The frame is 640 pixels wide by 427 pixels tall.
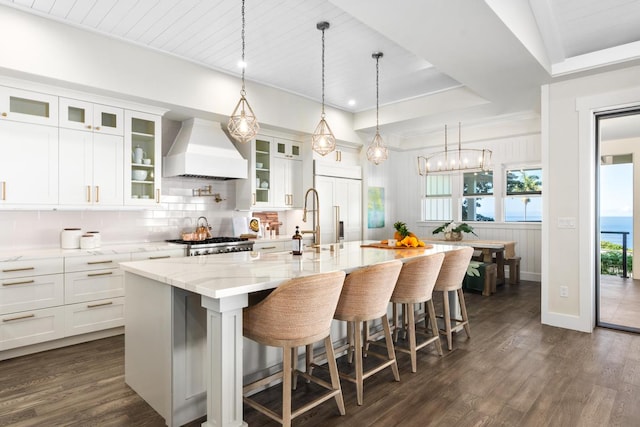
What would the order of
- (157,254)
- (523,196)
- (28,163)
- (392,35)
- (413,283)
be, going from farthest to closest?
(523,196) → (157,254) → (28,163) → (392,35) → (413,283)

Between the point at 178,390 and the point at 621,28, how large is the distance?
4610 mm

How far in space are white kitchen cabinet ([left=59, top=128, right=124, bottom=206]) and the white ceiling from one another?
3.43 ft

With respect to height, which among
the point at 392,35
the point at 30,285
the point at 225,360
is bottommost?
the point at 225,360

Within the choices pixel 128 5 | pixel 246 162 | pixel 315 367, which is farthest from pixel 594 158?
pixel 128 5

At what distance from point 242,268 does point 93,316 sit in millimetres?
2185

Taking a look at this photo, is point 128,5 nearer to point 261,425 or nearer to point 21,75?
point 21,75

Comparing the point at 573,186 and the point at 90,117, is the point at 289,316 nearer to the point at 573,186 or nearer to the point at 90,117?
the point at 90,117

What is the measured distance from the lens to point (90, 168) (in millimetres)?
3834

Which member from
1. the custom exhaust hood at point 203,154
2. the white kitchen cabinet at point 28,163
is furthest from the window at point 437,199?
the white kitchen cabinet at point 28,163

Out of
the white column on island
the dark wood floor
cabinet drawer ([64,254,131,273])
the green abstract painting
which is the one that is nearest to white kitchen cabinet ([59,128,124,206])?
cabinet drawer ([64,254,131,273])

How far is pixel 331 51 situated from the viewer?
4.05 m

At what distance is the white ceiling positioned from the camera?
296cm

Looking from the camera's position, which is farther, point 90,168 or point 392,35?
point 90,168

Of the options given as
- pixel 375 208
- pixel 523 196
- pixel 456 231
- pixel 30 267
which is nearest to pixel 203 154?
pixel 30 267
